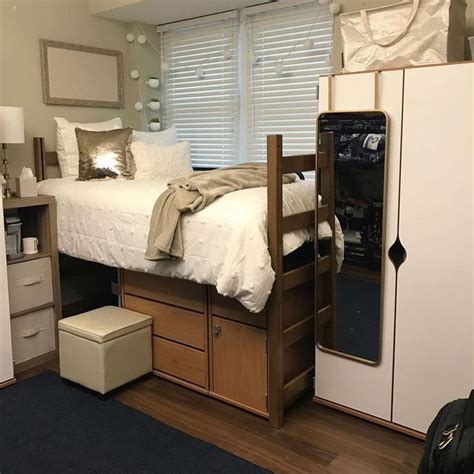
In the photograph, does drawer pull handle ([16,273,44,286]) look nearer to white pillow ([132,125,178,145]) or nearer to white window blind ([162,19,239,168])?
white pillow ([132,125,178,145])

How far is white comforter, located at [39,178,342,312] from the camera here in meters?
2.23

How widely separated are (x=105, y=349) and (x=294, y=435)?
974 mm

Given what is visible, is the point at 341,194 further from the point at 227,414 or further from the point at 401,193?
the point at 227,414

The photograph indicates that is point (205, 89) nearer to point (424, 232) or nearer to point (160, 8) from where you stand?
point (160, 8)

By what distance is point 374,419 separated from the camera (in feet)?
7.91

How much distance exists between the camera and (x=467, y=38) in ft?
8.43

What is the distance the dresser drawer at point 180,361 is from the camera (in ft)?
8.92

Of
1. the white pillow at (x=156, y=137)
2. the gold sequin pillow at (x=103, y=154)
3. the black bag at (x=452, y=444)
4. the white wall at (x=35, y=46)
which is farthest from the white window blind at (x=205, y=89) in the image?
the black bag at (x=452, y=444)

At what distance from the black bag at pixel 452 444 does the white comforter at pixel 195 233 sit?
92 centimetres

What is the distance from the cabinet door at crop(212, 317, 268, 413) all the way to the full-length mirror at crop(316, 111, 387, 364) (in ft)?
1.00

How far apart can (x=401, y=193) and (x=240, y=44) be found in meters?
2.16

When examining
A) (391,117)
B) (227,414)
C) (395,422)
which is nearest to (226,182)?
(391,117)

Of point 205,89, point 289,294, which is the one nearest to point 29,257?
point 289,294

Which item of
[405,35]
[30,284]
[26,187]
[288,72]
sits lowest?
[30,284]
